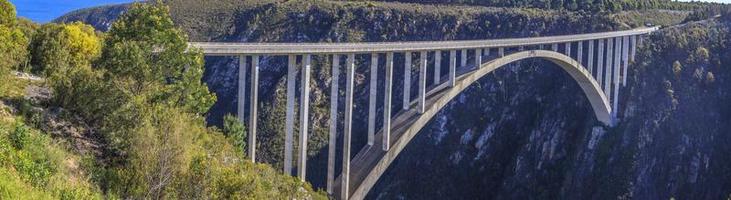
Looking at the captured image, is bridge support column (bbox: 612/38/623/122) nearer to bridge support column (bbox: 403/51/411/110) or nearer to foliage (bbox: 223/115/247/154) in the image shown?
bridge support column (bbox: 403/51/411/110)

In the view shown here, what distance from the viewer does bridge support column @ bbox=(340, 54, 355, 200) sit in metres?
22.2

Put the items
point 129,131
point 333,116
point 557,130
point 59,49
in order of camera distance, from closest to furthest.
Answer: point 129,131 → point 59,49 → point 333,116 → point 557,130

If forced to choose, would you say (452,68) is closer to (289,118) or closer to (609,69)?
(289,118)

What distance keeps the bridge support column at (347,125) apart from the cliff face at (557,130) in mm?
14226

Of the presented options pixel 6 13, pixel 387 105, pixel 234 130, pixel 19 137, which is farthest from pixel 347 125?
pixel 19 137

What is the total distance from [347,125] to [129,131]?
10816mm

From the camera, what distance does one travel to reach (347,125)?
73.8ft

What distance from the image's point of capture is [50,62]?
758 inches

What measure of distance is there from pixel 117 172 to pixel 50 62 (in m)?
10.1

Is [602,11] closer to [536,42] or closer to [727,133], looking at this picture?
[727,133]

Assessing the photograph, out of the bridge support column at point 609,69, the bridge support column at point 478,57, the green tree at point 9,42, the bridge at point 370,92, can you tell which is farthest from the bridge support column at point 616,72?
the green tree at point 9,42

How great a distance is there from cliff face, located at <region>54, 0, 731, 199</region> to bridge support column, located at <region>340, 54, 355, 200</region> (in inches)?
560

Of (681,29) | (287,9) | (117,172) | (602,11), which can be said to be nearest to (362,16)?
(287,9)

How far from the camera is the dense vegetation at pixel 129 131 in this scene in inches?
387
